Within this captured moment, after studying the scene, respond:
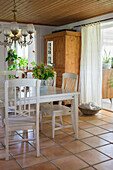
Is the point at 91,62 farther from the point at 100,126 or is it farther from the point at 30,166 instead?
the point at 30,166

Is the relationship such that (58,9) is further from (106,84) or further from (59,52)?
(106,84)

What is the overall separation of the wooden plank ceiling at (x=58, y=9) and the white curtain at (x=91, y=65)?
1.39ft

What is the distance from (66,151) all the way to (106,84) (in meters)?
3.48

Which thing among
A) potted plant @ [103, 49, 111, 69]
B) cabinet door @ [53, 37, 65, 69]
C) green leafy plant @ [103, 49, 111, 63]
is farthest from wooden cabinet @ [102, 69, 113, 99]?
cabinet door @ [53, 37, 65, 69]

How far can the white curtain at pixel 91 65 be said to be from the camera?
5281 millimetres

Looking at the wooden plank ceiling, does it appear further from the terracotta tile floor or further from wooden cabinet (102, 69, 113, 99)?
the terracotta tile floor

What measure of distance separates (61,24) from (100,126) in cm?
374

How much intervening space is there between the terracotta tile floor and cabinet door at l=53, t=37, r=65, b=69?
2319 millimetres

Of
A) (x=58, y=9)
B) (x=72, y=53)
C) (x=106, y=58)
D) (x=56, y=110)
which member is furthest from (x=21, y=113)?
(x=106, y=58)

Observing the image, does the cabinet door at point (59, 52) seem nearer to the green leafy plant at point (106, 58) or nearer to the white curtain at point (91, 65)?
the white curtain at point (91, 65)

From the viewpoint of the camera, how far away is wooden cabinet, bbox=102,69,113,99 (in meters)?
5.99

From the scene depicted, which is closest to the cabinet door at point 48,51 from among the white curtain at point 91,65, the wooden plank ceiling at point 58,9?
the wooden plank ceiling at point 58,9

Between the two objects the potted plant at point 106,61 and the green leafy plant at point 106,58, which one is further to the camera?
the green leafy plant at point 106,58

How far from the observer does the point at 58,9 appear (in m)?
4.60
